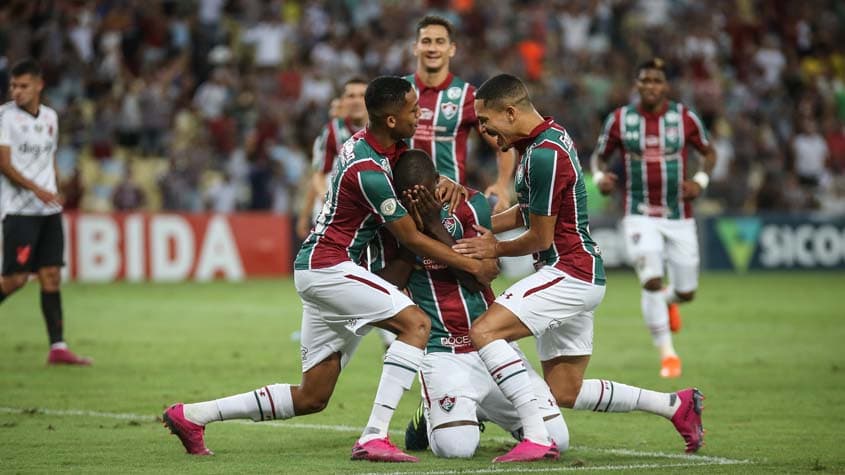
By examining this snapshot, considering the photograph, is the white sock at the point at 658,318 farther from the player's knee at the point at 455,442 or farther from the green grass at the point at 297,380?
the player's knee at the point at 455,442

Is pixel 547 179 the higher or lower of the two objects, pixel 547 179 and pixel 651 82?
the lower

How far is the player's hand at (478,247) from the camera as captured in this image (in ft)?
24.5

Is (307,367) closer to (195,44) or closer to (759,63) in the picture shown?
(195,44)

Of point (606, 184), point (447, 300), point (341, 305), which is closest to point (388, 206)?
point (341, 305)

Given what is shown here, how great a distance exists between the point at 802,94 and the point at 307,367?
23.2 metres

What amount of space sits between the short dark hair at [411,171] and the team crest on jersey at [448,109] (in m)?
3.01

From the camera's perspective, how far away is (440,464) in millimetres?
7129

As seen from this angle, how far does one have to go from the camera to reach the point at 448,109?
10.6 metres

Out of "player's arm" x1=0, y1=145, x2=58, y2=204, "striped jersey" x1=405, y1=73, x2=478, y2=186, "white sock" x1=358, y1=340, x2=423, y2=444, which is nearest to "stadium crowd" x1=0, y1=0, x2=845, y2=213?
"player's arm" x1=0, y1=145, x2=58, y2=204

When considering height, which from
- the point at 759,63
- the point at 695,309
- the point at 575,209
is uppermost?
the point at 759,63

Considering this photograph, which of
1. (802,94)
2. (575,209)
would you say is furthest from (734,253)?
(575,209)

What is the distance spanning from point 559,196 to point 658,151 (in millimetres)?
5075

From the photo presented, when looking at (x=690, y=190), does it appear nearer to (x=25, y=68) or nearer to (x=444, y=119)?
(x=444, y=119)

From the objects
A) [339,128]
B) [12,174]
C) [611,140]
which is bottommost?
[12,174]
